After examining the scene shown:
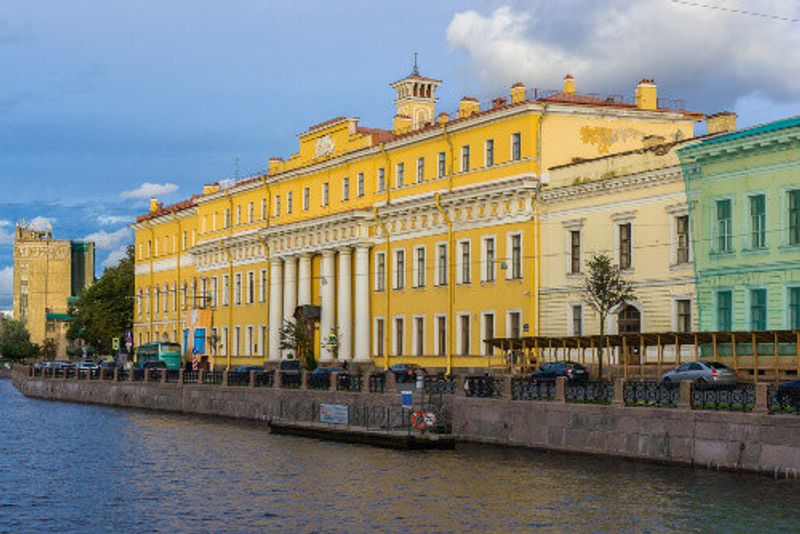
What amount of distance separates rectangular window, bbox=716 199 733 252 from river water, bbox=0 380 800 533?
39.4 feet

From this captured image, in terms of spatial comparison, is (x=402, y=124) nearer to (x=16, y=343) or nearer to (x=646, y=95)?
(x=646, y=95)

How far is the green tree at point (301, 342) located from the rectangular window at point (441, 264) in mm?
9250

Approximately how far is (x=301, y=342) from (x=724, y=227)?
86.1ft

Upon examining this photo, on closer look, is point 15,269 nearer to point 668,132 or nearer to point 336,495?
point 668,132

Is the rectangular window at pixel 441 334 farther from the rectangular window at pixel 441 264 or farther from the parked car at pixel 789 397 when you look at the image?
the parked car at pixel 789 397

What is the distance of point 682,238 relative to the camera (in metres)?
Answer: 45.6

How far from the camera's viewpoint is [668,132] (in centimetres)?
5606

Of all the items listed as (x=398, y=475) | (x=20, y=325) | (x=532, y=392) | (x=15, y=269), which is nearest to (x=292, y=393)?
(x=532, y=392)

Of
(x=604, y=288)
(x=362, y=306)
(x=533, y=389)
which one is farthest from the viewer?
(x=362, y=306)

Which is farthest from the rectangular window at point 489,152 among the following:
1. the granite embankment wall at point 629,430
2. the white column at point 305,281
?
the white column at point 305,281

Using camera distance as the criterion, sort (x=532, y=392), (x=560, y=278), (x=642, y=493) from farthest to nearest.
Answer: (x=560, y=278) < (x=532, y=392) < (x=642, y=493)

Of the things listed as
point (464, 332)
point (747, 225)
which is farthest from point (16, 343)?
point (747, 225)

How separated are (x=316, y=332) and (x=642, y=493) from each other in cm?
4157

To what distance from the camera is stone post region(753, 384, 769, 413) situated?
27969 mm
